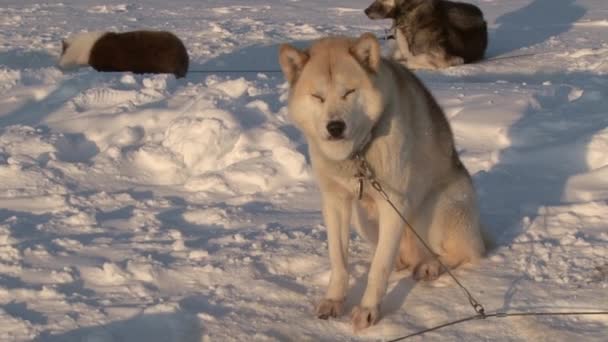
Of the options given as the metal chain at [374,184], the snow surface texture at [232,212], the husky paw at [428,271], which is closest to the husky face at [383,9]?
the snow surface texture at [232,212]

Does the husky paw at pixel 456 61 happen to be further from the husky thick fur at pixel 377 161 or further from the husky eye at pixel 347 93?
the husky eye at pixel 347 93

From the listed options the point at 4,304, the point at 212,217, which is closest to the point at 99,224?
the point at 212,217

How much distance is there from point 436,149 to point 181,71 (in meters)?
4.48

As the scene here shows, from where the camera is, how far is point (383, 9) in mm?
9531

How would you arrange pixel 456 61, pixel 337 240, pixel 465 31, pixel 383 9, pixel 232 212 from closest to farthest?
pixel 337 240 → pixel 232 212 → pixel 456 61 → pixel 465 31 → pixel 383 9

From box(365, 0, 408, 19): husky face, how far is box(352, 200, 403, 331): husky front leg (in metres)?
6.37

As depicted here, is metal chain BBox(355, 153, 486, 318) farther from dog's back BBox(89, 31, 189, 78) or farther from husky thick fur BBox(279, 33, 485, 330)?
dog's back BBox(89, 31, 189, 78)

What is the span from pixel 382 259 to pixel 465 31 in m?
6.10

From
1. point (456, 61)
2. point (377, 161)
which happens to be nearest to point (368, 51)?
point (377, 161)

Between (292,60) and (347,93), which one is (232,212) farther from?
(347,93)

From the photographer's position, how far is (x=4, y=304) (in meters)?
3.41

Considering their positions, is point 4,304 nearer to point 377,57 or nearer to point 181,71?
point 377,57

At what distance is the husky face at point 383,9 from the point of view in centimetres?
942

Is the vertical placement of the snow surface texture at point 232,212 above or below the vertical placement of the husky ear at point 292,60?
below
